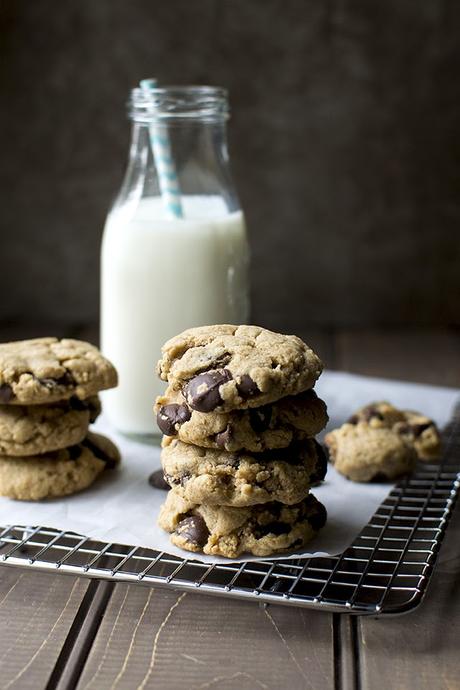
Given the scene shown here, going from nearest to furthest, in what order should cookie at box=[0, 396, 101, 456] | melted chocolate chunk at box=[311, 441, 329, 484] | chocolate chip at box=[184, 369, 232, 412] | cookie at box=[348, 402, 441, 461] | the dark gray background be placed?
chocolate chip at box=[184, 369, 232, 412] → melted chocolate chunk at box=[311, 441, 329, 484] → cookie at box=[0, 396, 101, 456] → cookie at box=[348, 402, 441, 461] → the dark gray background

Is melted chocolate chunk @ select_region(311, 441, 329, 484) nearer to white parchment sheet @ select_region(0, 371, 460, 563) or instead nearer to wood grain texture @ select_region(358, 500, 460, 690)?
white parchment sheet @ select_region(0, 371, 460, 563)

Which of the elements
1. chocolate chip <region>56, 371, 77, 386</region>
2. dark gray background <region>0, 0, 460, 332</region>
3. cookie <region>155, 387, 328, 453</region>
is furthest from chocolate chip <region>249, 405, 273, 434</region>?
dark gray background <region>0, 0, 460, 332</region>

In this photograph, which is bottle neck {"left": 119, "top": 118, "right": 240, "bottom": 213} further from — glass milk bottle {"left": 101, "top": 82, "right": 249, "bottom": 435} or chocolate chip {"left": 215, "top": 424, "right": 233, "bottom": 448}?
chocolate chip {"left": 215, "top": 424, "right": 233, "bottom": 448}

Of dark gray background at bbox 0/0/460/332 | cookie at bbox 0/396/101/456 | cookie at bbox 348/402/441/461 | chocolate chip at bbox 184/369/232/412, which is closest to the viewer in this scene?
chocolate chip at bbox 184/369/232/412

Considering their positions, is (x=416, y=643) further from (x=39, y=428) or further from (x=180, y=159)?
(x=180, y=159)

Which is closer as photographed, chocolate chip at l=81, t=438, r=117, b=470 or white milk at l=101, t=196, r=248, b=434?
chocolate chip at l=81, t=438, r=117, b=470

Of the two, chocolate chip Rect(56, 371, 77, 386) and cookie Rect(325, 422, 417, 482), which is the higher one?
chocolate chip Rect(56, 371, 77, 386)

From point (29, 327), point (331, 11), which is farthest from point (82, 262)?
point (331, 11)

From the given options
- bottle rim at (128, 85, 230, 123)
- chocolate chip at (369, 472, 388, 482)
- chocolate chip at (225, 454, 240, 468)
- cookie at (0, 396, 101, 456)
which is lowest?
chocolate chip at (369, 472, 388, 482)

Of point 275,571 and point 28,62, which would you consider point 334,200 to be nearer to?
point 28,62
